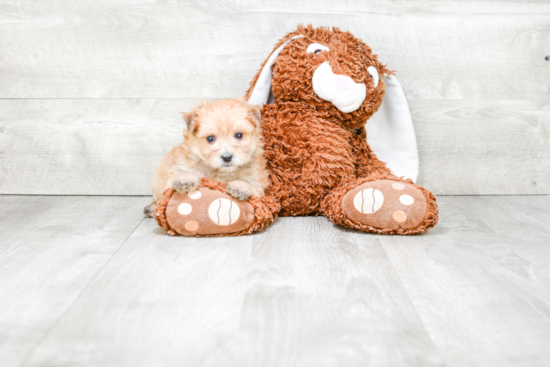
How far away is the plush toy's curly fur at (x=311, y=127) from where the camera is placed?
5.61ft

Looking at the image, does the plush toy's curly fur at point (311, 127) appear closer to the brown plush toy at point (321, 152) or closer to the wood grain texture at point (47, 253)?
the brown plush toy at point (321, 152)

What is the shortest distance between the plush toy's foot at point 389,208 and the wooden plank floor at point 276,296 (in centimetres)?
4

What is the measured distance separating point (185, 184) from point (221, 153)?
0.52ft

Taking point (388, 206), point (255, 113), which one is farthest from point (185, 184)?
point (388, 206)

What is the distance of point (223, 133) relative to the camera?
1.57 metres

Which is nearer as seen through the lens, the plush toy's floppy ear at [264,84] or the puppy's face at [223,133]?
the puppy's face at [223,133]

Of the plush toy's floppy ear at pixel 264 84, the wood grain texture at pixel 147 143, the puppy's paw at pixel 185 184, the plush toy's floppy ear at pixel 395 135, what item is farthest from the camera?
the wood grain texture at pixel 147 143

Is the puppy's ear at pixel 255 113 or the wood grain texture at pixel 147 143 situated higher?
the puppy's ear at pixel 255 113

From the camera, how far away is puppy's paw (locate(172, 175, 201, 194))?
1.54 m

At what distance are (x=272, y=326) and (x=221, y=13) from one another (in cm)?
152

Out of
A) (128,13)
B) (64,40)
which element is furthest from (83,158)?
(128,13)

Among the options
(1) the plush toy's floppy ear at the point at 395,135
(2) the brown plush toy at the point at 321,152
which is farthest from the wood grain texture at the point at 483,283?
(1) the plush toy's floppy ear at the point at 395,135

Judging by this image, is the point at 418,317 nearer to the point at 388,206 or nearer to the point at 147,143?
the point at 388,206

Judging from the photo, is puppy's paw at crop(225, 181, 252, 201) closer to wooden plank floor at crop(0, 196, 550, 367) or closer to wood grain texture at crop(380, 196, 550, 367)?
wooden plank floor at crop(0, 196, 550, 367)
